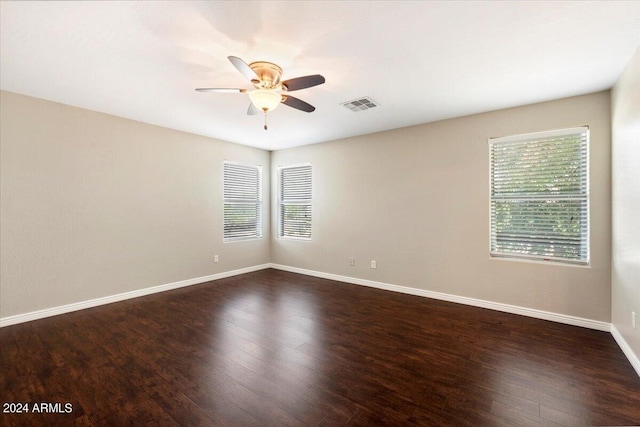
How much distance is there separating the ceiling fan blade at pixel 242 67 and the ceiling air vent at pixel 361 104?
1.38 meters

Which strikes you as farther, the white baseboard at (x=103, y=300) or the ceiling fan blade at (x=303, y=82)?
the white baseboard at (x=103, y=300)

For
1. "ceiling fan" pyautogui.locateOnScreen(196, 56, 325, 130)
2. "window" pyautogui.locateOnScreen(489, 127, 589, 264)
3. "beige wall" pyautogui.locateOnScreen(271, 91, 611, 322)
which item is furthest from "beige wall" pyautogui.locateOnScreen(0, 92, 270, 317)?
"window" pyautogui.locateOnScreen(489, 127, 589, 264)

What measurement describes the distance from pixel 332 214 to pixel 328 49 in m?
3.20

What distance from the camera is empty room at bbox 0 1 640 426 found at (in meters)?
1.85

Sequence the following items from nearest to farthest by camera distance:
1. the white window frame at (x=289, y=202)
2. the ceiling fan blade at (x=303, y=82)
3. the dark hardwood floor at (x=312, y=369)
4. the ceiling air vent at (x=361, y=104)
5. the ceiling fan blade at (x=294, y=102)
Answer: the dark hardwood floor at (x=312, y=369) < the ceiling fan blade at (x=303, y=82) < the ceiling fan blade at (x=294, y=102) < the ceiling air vent at (x=361, y=104) < the white window frame at (x=289, y=202)

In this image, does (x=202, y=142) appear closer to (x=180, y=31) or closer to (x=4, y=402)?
(x=180, y=31)

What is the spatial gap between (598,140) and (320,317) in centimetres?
356

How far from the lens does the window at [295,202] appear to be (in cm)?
554

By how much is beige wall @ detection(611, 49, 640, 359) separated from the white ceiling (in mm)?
274

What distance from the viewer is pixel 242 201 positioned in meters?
5.57

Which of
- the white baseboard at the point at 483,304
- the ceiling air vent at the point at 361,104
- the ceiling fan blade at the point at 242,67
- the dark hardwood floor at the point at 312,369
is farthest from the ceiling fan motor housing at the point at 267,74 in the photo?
the white baseboard at the point at 483,304

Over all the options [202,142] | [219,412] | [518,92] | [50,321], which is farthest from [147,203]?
[518,92]

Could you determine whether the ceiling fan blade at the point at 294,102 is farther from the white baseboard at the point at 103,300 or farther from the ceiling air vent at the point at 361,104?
the white baseboard at the point at 103,300

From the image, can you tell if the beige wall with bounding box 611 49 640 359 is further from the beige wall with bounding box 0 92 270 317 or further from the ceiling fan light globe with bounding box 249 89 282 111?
the beige wall with bounding box 0 92 270 317
